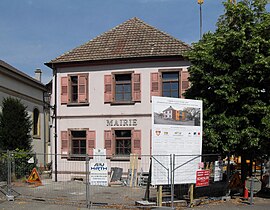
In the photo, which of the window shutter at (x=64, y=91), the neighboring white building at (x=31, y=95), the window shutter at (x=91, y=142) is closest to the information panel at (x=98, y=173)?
the window shutter at (x=91, y=142)

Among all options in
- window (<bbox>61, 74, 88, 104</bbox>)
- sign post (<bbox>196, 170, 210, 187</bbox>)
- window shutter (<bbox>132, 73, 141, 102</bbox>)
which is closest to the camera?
sign post (<bbox>196, 170, 210, 187</bbox>)

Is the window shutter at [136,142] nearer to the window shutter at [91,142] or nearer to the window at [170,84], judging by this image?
the window shutter at [91,142]

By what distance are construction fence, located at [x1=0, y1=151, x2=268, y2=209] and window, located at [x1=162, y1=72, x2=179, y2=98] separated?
12.6ft

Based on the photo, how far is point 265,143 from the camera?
41.5 feet

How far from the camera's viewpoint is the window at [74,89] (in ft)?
70.6

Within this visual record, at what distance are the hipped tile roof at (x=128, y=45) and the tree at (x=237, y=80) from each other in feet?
22.2

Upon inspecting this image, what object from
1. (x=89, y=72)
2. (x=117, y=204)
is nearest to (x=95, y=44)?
(x=89, y=72)

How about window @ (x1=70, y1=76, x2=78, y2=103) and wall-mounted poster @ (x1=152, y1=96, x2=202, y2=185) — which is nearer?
wall-mounted poster @ (x1=152, y1=96, x2=202, y2=185)

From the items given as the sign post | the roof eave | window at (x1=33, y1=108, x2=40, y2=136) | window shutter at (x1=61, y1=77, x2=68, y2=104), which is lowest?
the sign post

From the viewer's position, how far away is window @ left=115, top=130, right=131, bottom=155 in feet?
68.4

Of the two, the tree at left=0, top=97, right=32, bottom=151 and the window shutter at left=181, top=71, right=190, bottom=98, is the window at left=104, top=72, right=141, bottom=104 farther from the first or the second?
the tree at left=0, top=97, right=32, bottom=151

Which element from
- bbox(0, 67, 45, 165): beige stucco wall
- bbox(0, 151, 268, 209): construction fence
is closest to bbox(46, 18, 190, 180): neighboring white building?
bbox(0, 151, 268, 209): construction fence

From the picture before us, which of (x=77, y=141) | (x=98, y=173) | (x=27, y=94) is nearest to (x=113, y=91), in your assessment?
(x=77, y=141)

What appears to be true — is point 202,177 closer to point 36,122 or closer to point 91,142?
point 91,142
